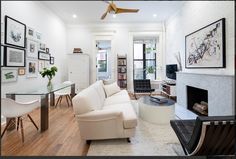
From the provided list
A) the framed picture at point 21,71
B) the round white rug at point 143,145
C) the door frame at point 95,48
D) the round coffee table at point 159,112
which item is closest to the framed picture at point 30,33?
the framed picture at point 21,71

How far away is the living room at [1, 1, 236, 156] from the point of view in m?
2.03

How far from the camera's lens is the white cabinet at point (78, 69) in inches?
232

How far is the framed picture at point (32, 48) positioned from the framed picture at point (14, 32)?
23 centimetres

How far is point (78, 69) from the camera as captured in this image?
19.5ft

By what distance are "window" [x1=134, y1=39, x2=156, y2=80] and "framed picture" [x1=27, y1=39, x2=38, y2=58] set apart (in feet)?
12.8

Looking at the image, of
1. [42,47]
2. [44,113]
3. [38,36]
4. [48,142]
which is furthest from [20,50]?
[48,142]

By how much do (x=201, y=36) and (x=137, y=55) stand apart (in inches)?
137

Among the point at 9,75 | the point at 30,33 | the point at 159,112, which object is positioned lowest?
the point at 159,112

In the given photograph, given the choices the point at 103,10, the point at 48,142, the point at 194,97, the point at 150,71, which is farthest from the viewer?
the point at 150,71

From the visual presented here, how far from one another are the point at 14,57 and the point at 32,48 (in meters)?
0.79

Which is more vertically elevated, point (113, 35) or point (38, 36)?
point (113, 35)

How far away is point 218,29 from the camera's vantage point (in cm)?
281

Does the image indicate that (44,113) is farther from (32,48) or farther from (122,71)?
(122,71)

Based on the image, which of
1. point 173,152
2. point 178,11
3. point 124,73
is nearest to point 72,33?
point 124,73
